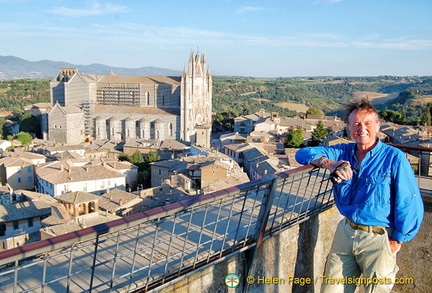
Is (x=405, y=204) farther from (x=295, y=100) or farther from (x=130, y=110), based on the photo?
(x=295, y=100)

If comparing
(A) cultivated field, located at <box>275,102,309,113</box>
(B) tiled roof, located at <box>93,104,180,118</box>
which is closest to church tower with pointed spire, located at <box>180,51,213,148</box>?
(B) tiled roof, located at <box>93,104,180,118</box>

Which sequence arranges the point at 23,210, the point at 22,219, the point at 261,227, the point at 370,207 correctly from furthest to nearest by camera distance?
the point at 23,210 < the point at 22,219 < the point at 261,227 < the point at 370,207

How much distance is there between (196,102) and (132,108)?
24.4 ft

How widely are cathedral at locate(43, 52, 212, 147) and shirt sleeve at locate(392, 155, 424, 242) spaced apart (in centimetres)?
3688

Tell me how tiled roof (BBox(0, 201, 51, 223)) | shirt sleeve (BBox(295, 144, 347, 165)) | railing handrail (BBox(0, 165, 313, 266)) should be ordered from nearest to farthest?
1. railing handrail (BBox(0, 165, 313, 266))
2. shirt sleeve (BBox(295, 144, 347, 165))
3. tiled roof (BBox(0, 201, 51, 223))

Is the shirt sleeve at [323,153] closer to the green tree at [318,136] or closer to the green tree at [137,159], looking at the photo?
the green tree at [137,159]

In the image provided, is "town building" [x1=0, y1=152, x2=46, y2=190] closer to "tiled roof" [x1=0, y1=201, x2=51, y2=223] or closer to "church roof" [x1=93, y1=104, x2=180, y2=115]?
"tiled roof" [x1=0, y1=201, x2=51, y2=223]

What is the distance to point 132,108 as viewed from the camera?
45.9 metres

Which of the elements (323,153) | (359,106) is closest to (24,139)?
(323,153)

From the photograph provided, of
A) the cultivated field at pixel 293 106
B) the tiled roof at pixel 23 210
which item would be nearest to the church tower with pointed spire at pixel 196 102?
the tiled roof at pixel 23 210

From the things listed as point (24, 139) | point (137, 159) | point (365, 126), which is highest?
point (365, 126)

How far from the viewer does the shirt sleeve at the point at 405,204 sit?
2.39 metres

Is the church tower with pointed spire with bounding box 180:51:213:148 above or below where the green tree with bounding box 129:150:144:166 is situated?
above

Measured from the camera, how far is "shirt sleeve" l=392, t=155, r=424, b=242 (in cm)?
239
